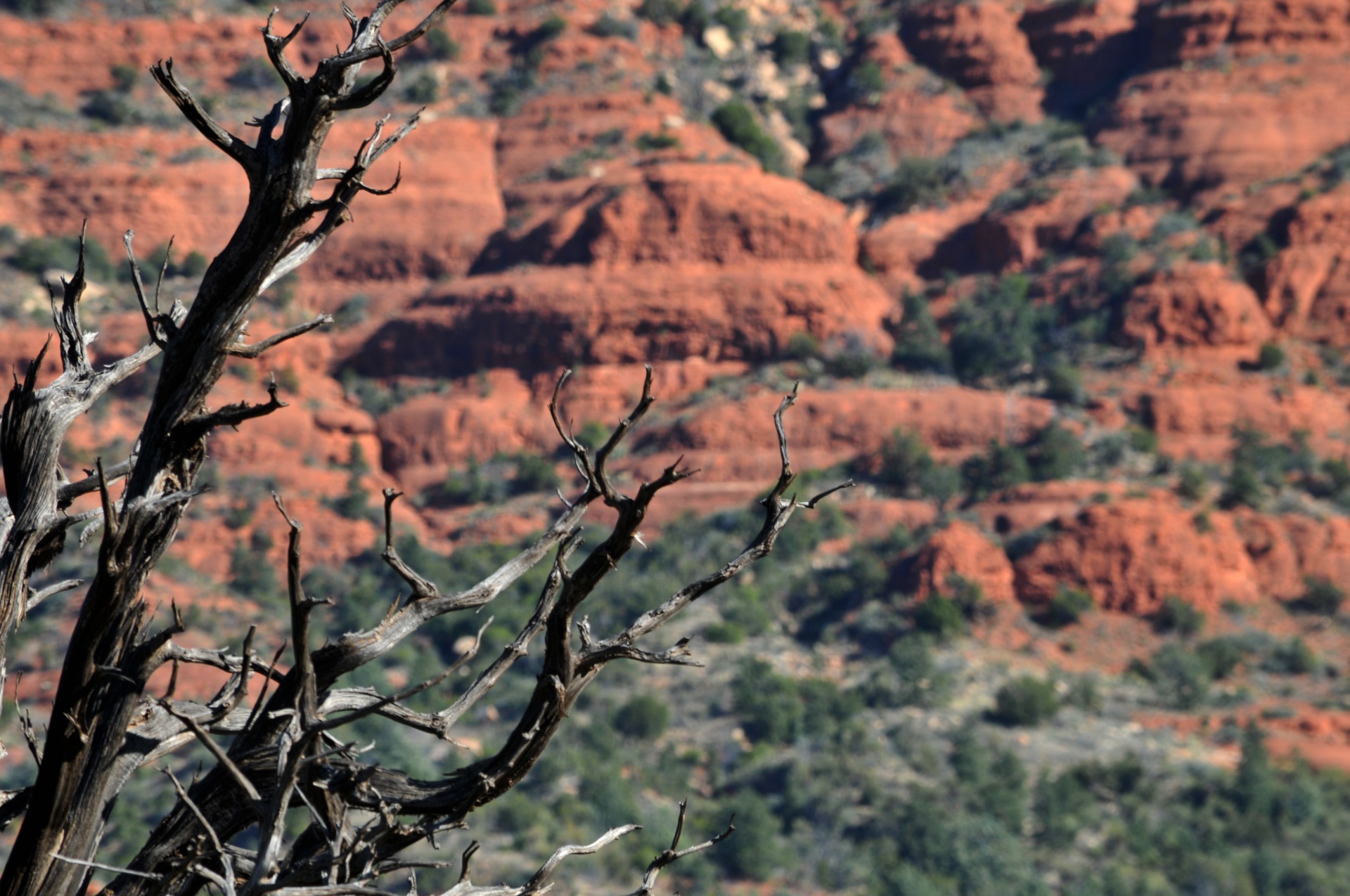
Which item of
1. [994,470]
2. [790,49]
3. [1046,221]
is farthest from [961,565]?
[790,49]

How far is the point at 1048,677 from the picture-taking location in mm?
43156

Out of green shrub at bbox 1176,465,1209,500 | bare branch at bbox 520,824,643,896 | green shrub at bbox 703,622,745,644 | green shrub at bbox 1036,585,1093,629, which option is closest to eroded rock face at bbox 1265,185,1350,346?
green shrub at bbox 1176,465,1209,500

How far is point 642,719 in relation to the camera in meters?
39.8

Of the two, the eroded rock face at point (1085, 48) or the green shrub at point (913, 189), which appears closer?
the green shrub at point (913, 189)

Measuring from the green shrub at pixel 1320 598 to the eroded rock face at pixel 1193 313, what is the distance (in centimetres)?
1047

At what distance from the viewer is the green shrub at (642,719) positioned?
39.9 metres

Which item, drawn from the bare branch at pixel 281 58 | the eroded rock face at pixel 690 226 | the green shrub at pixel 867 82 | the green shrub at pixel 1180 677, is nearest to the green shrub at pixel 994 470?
the green shrub at pixel 1180 677

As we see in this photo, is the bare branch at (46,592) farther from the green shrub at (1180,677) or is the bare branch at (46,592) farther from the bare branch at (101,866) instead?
the green shrub at (1180,677)

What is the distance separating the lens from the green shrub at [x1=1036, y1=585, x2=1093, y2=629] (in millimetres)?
44938

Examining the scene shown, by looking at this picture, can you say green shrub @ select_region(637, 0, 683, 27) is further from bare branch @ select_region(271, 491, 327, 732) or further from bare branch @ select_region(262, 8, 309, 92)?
bare branch @ select_region(271, 491, 327, 732)

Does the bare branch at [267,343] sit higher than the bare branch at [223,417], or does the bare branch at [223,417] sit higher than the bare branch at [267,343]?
the bare branch at [267,343]

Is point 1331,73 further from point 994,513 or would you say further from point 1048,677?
point 1048,677

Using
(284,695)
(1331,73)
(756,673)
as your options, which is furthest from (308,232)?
(1331,73)

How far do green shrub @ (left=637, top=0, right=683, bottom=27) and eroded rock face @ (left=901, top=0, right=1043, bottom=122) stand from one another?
10995 mm
